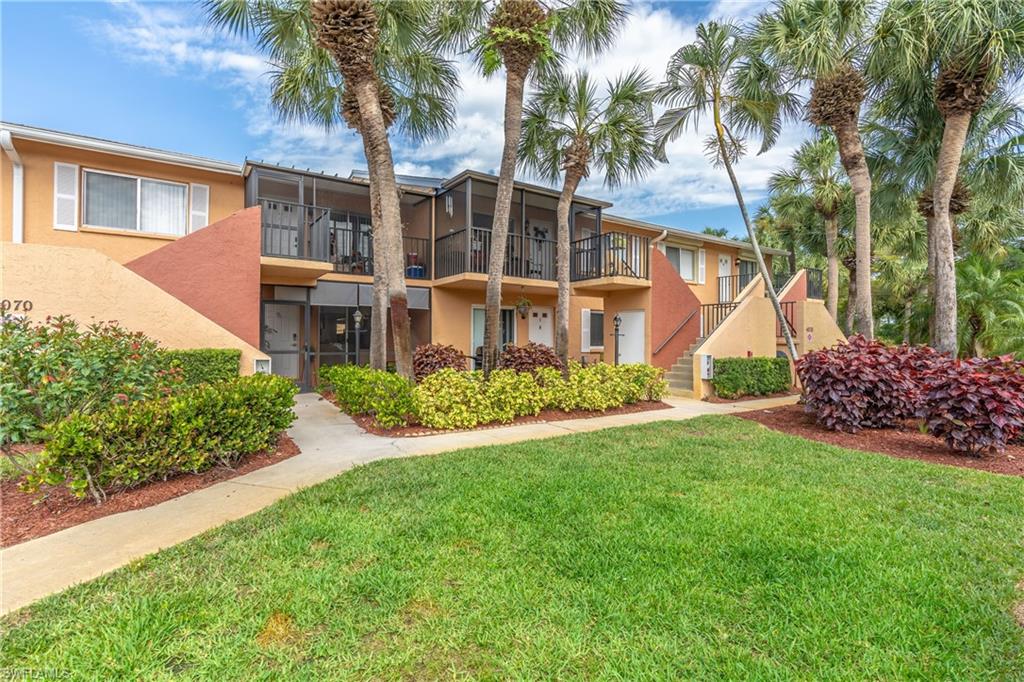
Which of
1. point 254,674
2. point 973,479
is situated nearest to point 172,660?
point 254,674

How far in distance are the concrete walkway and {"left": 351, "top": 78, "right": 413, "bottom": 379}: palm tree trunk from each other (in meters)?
1.71

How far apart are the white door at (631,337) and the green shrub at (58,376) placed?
40.5 ft

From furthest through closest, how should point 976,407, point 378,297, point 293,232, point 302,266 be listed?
point 293,232
point 302,266
point 378,297
point 976,407

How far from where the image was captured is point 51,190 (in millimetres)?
10633

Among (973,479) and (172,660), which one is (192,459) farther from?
(973,479)

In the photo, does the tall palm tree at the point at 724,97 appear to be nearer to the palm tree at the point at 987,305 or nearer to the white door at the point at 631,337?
the white door at the point at 631,337

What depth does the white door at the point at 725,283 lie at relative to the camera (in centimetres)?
2014

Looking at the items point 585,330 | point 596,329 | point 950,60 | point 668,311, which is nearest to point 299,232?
point 585,330

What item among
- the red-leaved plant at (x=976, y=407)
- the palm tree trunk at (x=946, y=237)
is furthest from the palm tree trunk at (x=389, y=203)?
the palm tree trunk at (x=946, y=237)

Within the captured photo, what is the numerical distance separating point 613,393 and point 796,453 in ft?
13.6

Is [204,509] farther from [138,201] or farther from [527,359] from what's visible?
[138,201]

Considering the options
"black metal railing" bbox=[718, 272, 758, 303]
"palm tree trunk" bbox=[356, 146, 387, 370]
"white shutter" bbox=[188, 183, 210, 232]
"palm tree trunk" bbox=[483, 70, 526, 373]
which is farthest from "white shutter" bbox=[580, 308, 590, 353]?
"white shutter" bbox=[188, 183, 210, 232]

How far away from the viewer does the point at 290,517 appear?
399 centimetres

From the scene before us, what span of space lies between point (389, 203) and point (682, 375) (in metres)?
9.64
